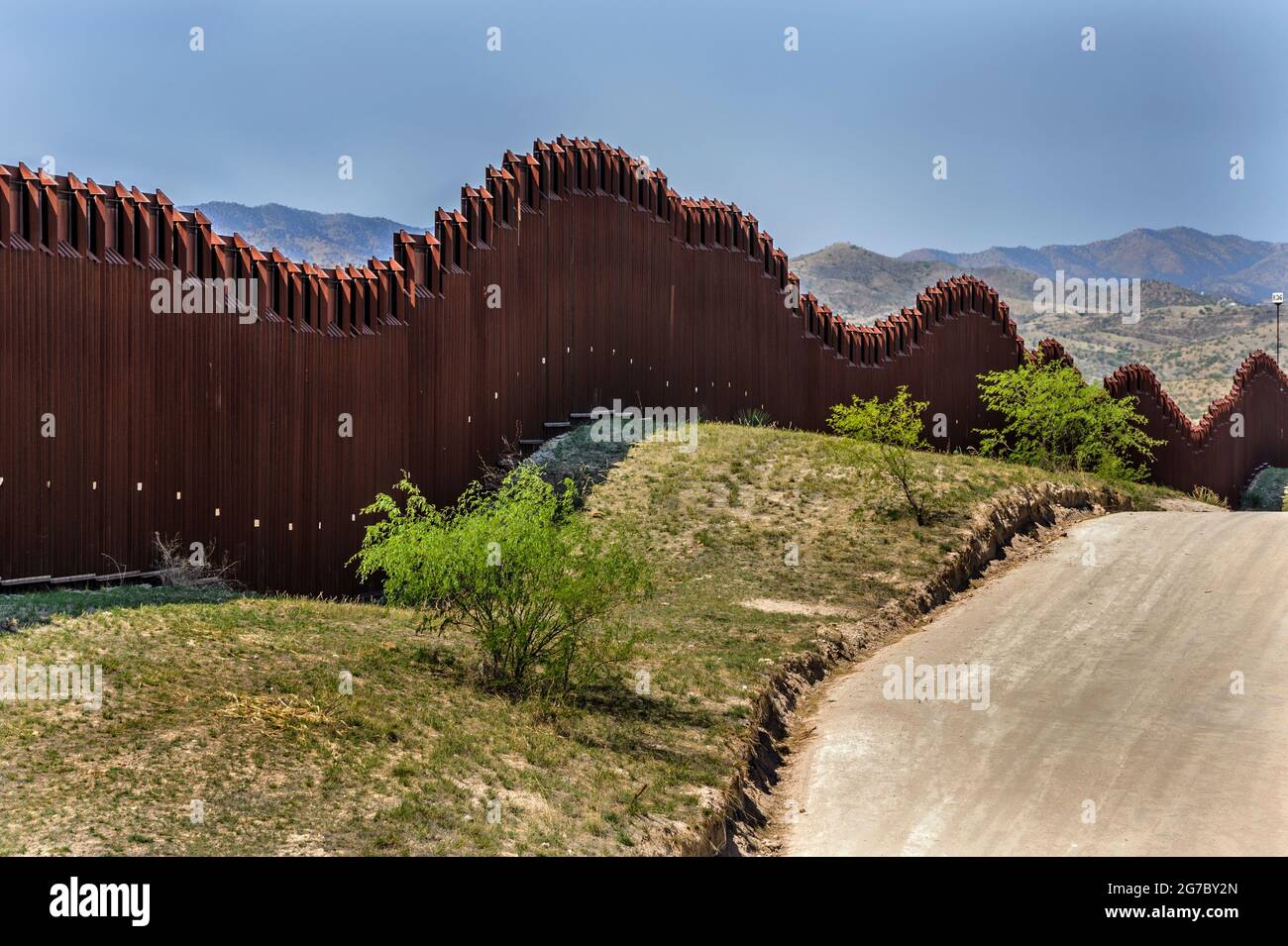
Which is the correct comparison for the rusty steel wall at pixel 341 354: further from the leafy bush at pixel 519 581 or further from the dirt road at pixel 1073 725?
the dirt road at pixel 1073 725

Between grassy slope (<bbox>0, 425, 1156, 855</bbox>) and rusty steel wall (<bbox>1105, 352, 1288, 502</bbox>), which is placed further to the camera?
rusty steel wall (<bbox>1105, 352, 1288, 502</bbox>)

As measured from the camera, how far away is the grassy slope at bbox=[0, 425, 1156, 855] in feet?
32.9

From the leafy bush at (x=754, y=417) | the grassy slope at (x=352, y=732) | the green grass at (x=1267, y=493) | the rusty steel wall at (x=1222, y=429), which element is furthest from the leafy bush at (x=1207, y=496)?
the grassy slope at (x=352, y=732)

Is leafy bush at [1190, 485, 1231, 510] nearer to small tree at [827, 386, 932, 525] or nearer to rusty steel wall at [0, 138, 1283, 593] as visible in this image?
rusty steel wall at [0, 138, 1283, 593]

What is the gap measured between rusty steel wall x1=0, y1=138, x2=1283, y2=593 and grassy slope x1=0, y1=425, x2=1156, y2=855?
2.01m

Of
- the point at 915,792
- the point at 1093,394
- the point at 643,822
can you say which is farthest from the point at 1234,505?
the point at 643,822

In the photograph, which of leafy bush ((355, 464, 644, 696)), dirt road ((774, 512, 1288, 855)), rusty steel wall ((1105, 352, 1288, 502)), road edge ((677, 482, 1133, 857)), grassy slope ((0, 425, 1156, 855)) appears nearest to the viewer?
grassy slope ((0, 425, 1156, 855))

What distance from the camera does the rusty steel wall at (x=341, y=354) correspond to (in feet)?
55.5

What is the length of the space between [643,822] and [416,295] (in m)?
14.4

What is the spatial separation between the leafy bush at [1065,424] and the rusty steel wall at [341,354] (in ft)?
17.1

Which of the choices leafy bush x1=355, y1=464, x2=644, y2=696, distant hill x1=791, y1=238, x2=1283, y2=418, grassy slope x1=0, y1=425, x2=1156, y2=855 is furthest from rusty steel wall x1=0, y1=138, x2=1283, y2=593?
distant hill x1=791, y1=238, x2=1283, y2=418

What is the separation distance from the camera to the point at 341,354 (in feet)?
70.7

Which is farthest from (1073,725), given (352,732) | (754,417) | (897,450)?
(754,417)

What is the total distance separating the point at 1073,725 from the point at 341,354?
1307 cm
